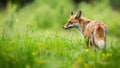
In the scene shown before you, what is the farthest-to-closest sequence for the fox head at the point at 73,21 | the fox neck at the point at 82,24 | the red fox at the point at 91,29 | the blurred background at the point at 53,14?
the blurred background at the point at 53,14
the fox head at the point at 73,21
the fox neck at the point at 82,24
the red fox at the point at 91,29

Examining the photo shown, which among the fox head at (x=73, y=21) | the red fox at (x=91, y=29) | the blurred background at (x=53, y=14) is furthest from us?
the blurred background at (x=53, y=14)

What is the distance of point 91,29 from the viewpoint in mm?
11656

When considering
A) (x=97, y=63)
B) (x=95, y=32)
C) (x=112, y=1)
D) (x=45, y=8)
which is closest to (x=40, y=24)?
(x=45, y=8)

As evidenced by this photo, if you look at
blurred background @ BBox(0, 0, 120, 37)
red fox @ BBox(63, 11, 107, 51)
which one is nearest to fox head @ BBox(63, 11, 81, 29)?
red fox @ BBox(63, 11, 107, 51)

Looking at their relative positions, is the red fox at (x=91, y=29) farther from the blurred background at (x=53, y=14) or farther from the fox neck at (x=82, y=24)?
the blurred background at (x=53, y=14)

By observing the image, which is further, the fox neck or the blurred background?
the blurred background

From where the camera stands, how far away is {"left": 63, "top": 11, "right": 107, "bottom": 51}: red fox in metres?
11.2

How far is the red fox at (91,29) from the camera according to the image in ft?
36.8

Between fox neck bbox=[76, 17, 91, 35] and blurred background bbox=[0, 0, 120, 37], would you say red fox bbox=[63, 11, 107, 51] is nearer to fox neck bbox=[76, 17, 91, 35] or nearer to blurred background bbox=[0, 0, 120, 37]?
fox neck bbox=[76, 17, 91, 35]

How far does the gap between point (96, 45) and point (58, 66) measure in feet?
7.64

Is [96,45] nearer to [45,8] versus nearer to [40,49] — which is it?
[40,49]

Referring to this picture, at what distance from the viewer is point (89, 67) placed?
9.33 m

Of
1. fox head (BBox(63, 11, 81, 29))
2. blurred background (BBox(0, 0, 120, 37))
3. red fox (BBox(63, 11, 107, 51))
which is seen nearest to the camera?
red fox (BBox(63, 11, 107, 51))

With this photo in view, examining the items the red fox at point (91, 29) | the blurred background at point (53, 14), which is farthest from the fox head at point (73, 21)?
the blurred background at point (53, 14)
